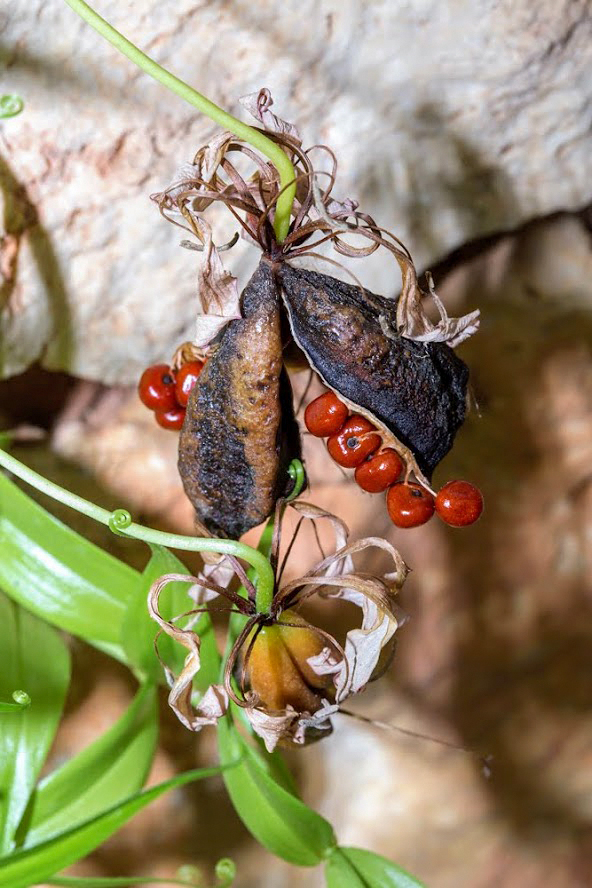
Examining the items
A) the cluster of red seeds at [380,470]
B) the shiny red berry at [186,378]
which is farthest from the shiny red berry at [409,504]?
the shiny red berry at [186,378]

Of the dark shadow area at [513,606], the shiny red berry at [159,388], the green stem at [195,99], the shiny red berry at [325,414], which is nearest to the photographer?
the green stem at [195,99]

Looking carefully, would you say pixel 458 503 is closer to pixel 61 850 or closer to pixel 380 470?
pixel 380 470

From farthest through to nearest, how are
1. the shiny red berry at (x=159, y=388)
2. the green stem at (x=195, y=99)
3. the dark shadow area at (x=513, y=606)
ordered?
the dark shadow area at (x=513, y=606) → the shiny red berry at (x=159, y=388) → the green stem at (x=195, y=99)

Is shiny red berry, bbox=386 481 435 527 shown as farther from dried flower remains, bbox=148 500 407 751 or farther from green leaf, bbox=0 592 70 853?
green leaf, bbox=0 592 70 853

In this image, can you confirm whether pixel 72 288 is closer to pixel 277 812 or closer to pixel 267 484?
pixel 267 484

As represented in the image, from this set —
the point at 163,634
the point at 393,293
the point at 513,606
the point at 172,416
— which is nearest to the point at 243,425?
the point at 172,416

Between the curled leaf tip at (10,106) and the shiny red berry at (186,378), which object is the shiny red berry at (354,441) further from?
the curled leaf tip at (10,106)

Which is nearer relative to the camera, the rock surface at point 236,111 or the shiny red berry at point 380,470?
the shiny red berry at point 380,470
